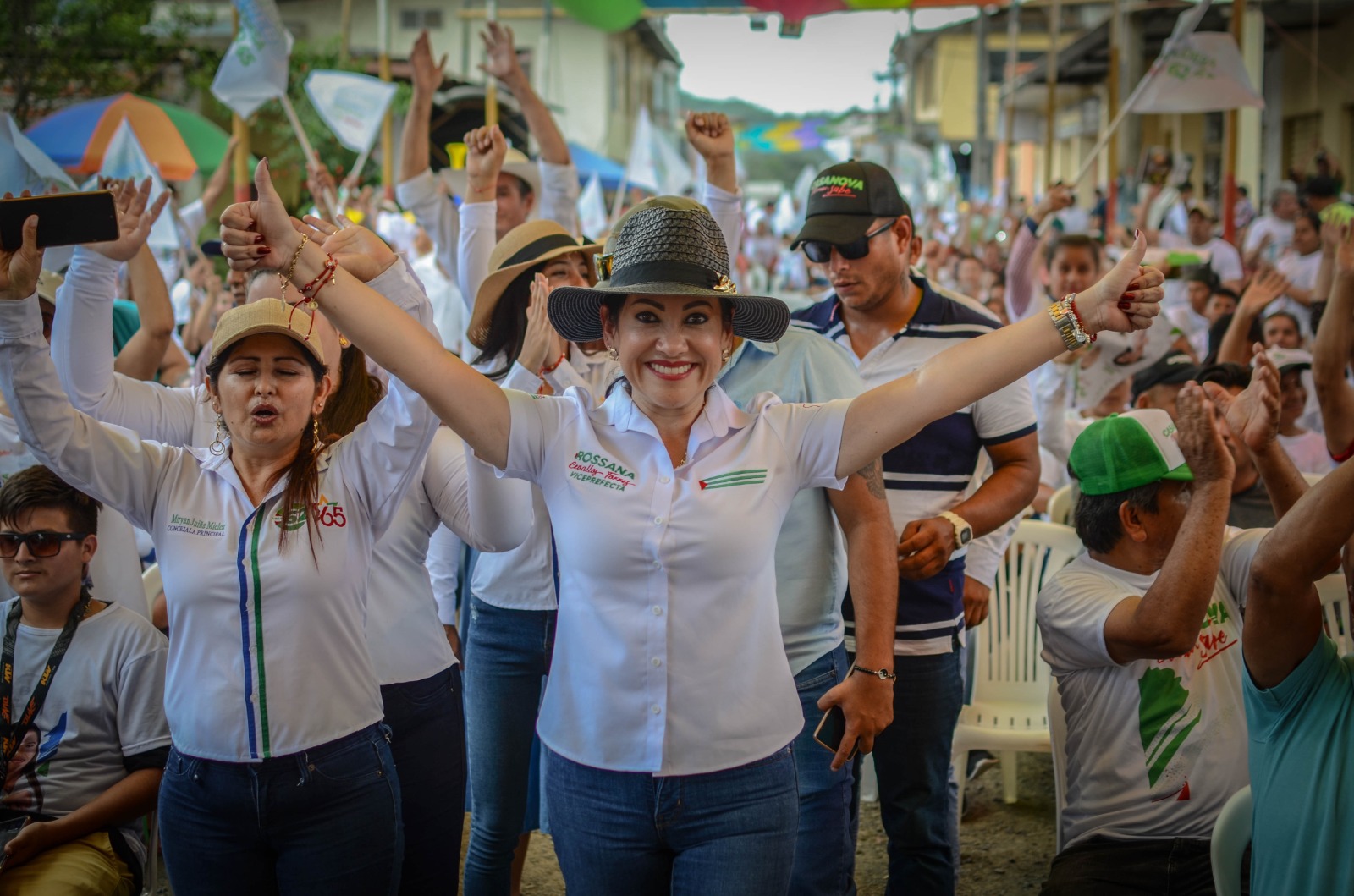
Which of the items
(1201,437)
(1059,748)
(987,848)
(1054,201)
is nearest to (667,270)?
(1201,437)

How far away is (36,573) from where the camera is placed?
323cm

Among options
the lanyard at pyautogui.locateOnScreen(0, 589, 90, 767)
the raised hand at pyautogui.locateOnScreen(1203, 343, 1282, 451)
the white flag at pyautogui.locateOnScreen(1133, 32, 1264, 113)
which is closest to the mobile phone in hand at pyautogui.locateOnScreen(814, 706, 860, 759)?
the raised hand at pyautogui.locateOnScreen(1203, 343, 1282, 451)

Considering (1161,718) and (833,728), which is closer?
(833,728)

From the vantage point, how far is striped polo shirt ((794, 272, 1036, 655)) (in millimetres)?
3361

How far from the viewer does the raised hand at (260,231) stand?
2162 millimetres

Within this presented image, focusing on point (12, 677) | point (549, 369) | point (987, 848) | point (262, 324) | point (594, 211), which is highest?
point (594, 211)

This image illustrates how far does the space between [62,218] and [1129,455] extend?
8.66 ft

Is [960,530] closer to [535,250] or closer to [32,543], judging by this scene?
[535,250]

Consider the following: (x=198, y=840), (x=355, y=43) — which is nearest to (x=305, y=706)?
(x=198, y=840)

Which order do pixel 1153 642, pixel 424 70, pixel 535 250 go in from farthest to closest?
pixel 424 70
pixel 535 250
pixel 1153 642

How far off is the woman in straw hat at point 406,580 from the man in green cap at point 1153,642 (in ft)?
5.13

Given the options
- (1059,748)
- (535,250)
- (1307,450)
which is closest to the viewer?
(1059,748)

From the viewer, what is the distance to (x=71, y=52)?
17.0m

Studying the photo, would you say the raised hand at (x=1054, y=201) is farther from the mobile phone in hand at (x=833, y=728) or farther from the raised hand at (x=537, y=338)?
the mobile phone in hand at (x=833, y=728)
